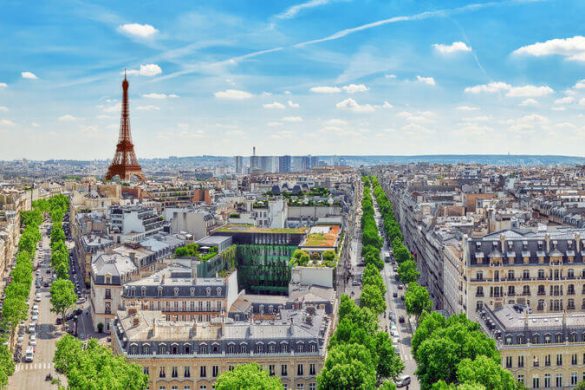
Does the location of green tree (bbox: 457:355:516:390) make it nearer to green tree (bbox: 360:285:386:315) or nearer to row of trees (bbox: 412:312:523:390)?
row of trees (bbox: 412:312:523:390)

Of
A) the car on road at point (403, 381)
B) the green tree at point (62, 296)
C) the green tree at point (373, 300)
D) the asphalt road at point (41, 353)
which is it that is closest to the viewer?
the car on road at point (403, 381)

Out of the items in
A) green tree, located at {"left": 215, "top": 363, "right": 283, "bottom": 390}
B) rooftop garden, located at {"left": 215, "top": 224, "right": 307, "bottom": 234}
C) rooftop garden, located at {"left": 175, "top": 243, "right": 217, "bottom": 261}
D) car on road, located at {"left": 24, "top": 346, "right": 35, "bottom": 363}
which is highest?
rooftop garden, located at {"left": 215, "top": 224, "right": 307, "bottom": 234}

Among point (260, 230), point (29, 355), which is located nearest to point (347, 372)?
point (29, 355)

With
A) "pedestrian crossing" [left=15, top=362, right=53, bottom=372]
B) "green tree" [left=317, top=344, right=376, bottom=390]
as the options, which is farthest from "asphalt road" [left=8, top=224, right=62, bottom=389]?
"green tree" [left=317, top=344, right=376, bottom=390]

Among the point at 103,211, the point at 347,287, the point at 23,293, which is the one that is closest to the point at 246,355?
the point at 23,293

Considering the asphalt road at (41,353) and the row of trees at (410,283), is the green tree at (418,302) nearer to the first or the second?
the row of trees at (410,283)

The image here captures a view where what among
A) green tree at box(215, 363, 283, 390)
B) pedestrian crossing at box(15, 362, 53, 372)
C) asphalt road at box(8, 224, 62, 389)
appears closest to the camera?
green tree at box(215, 363, 283, 390)

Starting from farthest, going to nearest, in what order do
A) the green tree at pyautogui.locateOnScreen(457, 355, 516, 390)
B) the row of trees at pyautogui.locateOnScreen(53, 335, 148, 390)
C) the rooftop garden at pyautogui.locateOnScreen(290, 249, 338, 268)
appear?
the rooftop garden at pyautogui.locateOnScreen(290, 249, 338, 268) → the green tree at pyautogui.locateOnScreen(457, 355, 516, 390) → the row of trees at pyautogui.locateOnScreen(53, 335, 148, 390)

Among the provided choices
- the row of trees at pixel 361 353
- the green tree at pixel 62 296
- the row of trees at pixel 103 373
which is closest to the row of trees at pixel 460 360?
the row of trees at pixel 361 353
